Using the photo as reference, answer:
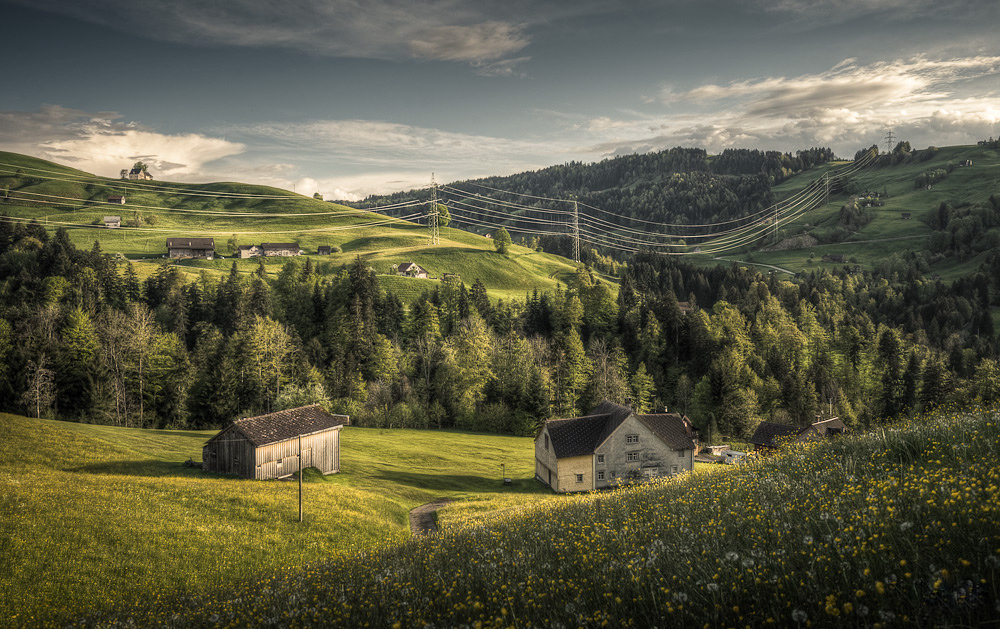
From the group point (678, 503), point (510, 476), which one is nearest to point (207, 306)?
point (510, 476)

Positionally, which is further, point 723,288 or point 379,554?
point 723,288

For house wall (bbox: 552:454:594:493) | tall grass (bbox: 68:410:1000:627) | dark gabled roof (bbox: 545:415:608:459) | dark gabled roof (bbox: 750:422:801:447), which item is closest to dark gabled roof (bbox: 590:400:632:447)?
dark gabled roof (bbox: 545:415:608:459)

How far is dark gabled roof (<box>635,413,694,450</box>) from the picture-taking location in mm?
58656

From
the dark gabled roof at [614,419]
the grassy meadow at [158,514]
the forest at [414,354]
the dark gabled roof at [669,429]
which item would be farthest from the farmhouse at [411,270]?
the dark gabled roof at [669,429]

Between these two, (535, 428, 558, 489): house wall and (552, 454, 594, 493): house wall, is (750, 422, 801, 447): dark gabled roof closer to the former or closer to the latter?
(552, 454, 594, 493): house wall

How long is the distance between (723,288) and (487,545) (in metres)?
162

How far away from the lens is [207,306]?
330ft

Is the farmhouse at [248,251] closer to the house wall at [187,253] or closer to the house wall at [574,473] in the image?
the house wall at [187,253]

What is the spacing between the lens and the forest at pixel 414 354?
7350 cm

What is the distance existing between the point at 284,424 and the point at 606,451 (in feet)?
110

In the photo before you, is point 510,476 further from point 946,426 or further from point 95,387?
point 95,387

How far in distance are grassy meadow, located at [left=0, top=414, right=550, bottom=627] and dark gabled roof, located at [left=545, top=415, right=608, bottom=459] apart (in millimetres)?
5290

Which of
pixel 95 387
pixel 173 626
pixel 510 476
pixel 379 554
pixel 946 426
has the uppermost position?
pixel 946 426

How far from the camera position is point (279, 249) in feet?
534
